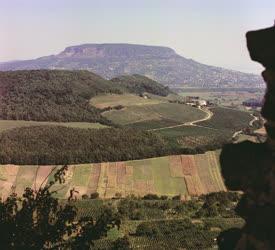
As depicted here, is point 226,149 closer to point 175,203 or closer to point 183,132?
point 175,203

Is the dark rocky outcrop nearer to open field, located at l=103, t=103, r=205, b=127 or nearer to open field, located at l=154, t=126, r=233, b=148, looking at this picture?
open field, located at l=154, t=126, r=233, b=148

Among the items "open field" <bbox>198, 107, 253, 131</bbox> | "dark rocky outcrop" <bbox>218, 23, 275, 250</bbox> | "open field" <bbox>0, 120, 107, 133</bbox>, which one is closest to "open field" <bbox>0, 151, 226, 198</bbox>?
→ "open field" <bbox>0, 120, 107, 133</bbox>

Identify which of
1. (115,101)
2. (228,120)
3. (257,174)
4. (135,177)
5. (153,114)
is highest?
(257,174)

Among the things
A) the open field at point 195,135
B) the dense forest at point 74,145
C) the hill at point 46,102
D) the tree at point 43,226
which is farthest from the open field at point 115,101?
the tree at point 43,226

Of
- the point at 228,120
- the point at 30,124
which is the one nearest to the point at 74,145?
the point at 30,124

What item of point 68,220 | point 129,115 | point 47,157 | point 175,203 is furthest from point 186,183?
point 68,220

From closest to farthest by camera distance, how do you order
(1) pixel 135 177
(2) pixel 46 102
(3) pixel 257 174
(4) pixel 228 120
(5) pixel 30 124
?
(3) pixel 257 174, (1) pixel 135 177, (5) pixel 30 124, (4) pixel 228 120, (2) pixel 46 102

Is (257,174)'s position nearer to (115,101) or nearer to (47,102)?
(47,102)
